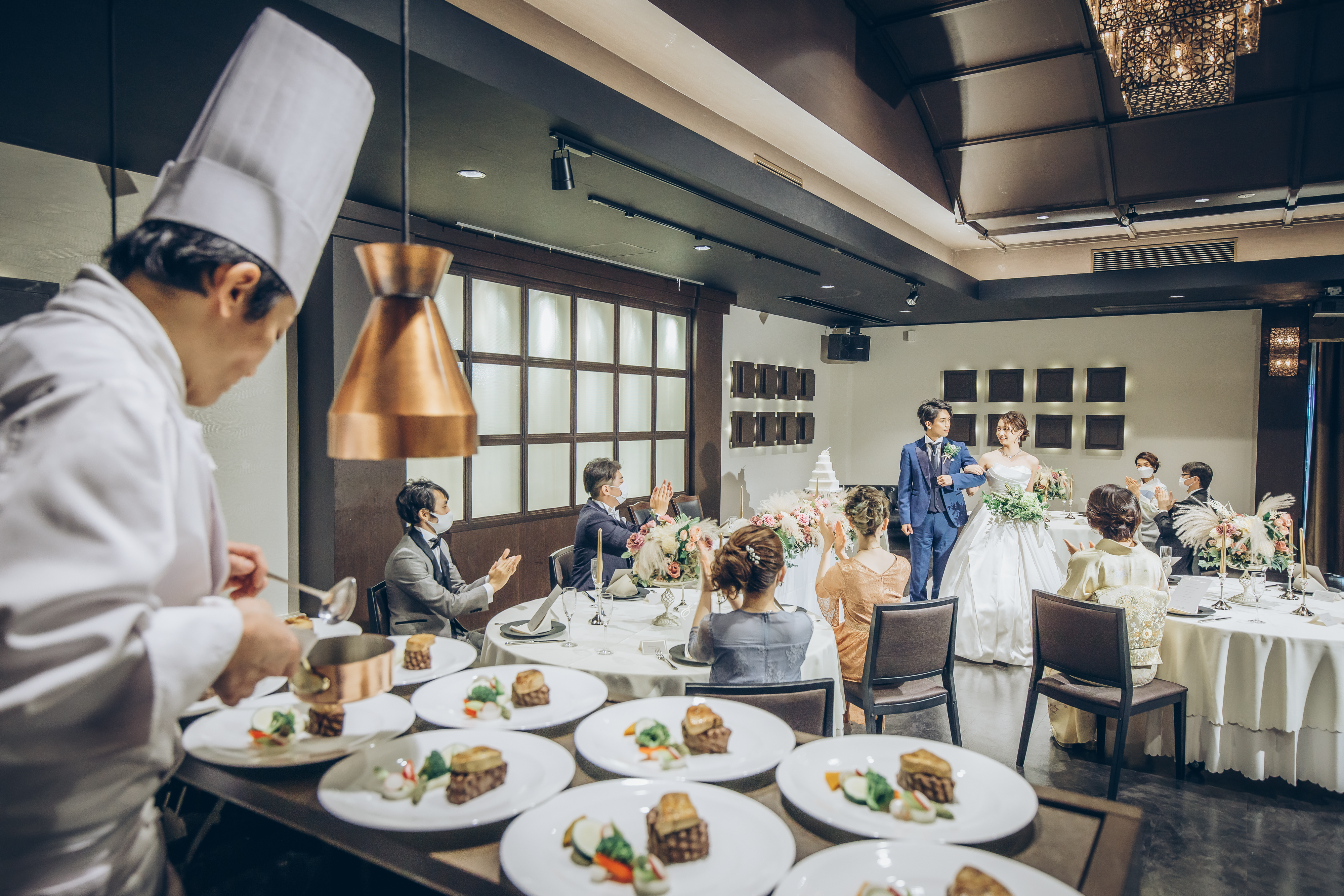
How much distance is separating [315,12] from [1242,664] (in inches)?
162

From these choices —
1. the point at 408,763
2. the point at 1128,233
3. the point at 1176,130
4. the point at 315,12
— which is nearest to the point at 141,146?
the point at 315,12

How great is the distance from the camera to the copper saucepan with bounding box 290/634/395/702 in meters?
1.10

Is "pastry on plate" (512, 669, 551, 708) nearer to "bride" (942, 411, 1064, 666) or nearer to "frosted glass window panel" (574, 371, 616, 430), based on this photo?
"bride" (942, 411, 1064, 666)

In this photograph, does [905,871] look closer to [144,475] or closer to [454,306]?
[144,475]

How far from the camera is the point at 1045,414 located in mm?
8812

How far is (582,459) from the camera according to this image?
598 centimetres

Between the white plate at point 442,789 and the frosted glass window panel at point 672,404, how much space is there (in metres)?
5.45

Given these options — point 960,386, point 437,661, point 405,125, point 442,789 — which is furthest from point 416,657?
point 960,386

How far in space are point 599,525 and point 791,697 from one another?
1.97 metres

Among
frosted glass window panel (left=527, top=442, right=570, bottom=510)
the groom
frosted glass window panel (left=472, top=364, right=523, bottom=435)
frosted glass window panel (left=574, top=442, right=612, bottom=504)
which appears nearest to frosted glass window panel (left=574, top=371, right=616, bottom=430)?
frosted glass window panel (left=574, top=442, right=612, bottom=504)

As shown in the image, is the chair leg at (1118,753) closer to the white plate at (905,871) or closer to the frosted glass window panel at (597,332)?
the white plate at (905,871)

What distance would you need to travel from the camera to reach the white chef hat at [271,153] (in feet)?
3.12

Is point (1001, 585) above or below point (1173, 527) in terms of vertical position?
below

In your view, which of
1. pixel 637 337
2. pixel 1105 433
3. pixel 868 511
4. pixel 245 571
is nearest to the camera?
pixel 245 571
